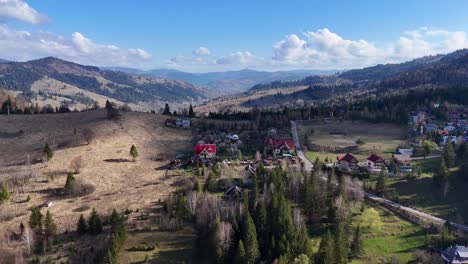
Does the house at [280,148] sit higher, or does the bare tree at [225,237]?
the house at [280,148]

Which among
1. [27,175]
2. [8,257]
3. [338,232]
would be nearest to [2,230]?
[8,257]

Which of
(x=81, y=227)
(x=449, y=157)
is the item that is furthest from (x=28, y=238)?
(x=449, y=157)

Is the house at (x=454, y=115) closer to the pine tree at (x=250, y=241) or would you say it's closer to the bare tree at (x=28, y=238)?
the pine tree at (x=250, y=241)

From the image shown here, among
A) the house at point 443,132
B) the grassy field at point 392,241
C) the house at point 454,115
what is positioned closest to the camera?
the grassy field at point 392,241

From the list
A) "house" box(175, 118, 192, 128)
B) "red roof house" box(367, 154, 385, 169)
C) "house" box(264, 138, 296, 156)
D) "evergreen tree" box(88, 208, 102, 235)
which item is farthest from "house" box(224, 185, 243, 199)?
"house" box(175, 118, 192, 128)

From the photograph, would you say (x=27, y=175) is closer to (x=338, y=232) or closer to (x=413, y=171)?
(x=338, y=232)

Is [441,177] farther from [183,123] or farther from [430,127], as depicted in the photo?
[183,123]

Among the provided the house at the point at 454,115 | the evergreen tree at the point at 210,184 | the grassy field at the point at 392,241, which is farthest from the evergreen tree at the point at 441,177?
the house at the point at 454,115
